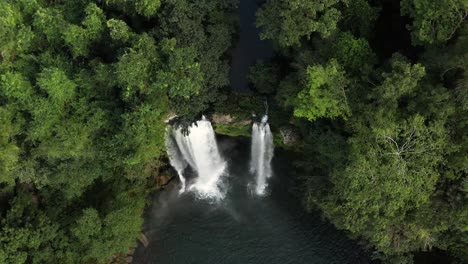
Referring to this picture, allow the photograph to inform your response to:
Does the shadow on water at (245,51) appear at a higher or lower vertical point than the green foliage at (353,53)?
higher

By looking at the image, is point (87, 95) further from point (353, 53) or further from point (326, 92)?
point (353, 53)

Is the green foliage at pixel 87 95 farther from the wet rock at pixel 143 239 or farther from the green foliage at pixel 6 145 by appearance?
the wet rock at pixel 143 239

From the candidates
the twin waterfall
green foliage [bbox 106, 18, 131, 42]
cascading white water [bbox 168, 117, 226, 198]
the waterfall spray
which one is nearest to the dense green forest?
green foliage [bbox 106, 18, 131, 42]

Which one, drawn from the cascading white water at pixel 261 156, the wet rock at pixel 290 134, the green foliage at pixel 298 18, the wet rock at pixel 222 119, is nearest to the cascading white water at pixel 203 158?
the wet rock at pixel 222 119

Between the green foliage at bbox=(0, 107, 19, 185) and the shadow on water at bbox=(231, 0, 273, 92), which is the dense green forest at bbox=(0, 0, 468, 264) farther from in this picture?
the shadow on water at bbox=(231, 0, 273, 92)

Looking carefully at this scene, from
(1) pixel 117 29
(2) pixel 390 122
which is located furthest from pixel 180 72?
(2) pixel 390 122

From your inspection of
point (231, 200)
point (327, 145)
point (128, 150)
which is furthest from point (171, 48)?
point (231, 200)
